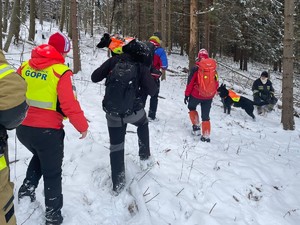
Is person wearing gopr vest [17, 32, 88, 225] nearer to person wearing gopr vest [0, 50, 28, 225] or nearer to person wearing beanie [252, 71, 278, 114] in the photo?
person wearing gopr vest [0, 50, 28, 225]

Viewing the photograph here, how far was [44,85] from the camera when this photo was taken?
10.4 feet

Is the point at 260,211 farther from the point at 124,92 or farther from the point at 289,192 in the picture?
the point at 124,92

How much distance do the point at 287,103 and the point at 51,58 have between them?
891cm

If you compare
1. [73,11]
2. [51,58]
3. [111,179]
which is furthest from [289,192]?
[73,11]

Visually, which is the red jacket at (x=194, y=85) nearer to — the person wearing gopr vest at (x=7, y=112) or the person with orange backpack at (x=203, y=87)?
the person with orange backpack at (x=203, y=87)

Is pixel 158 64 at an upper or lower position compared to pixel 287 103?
upper

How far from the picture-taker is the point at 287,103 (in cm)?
1020

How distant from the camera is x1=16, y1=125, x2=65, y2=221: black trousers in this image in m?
3.23

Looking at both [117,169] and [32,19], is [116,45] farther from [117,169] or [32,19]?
[32,19]

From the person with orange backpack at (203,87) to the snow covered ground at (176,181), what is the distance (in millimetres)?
469

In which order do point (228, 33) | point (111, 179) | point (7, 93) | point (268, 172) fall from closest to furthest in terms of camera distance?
point (7, 93) < point (111, 179) < point (268, 172) < point (228, 33)

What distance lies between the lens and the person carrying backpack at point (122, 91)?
407 centimetres

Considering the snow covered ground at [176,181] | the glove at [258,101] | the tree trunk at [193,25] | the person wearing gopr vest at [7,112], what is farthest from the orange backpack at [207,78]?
A: the tree trunk at [193,25]

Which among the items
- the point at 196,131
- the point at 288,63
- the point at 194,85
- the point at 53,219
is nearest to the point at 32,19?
the point at 194,85
